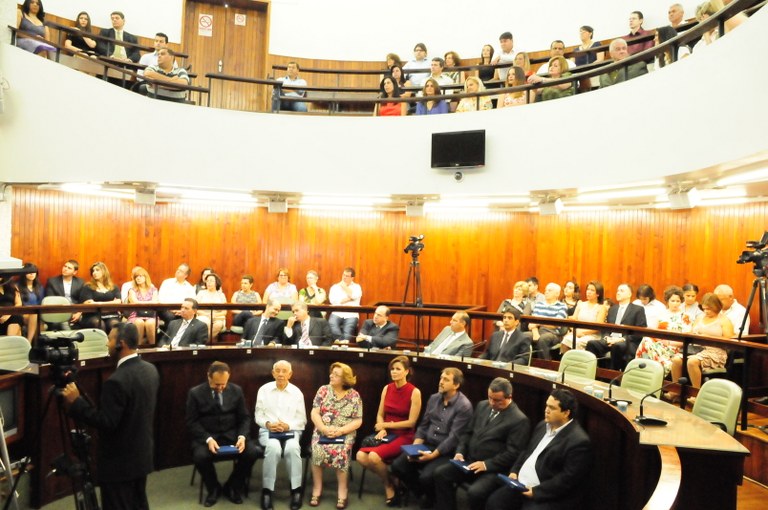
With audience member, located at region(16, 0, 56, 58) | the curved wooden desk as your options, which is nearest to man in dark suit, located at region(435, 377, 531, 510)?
the curved wooden desk

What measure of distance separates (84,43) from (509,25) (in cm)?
623

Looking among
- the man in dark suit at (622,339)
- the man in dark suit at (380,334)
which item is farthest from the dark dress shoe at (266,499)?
the man in dark suit at (622,339)

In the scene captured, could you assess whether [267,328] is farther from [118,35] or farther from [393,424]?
[118,35]

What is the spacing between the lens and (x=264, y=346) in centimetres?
666

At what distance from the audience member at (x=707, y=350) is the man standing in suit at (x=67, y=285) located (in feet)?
22.0

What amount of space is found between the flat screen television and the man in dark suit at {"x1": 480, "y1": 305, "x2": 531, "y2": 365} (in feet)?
8.22

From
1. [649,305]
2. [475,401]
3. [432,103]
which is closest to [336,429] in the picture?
[475,401]

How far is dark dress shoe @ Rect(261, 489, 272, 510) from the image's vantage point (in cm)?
527

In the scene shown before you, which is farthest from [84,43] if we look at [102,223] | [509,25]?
[509,25]

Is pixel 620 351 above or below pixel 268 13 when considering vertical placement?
below

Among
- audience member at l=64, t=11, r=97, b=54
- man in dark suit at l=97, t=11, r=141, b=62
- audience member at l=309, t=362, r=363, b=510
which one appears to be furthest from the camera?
man in dark suit at l=97, t=11, r=141, b=62

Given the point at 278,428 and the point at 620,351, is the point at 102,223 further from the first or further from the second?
the point at 620,351

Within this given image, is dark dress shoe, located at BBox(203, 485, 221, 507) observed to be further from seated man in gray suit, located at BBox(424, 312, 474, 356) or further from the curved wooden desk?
seated man in gray suit, located at BBox(424, 312, 474, 356)

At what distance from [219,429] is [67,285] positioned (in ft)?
12.6
